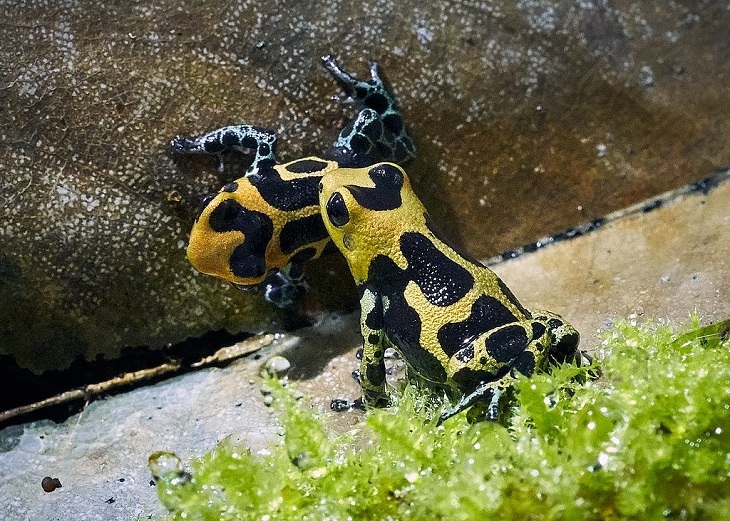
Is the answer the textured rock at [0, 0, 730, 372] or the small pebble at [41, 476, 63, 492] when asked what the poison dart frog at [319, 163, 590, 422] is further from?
the small pebble at [41, 476, 63, 492]

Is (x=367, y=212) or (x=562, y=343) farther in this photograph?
(x=367, y=212)

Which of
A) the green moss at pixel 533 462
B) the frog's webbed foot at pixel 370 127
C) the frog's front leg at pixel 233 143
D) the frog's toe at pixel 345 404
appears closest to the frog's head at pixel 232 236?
the frog's front leg at pixel 233 143

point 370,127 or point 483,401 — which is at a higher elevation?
point 370,127

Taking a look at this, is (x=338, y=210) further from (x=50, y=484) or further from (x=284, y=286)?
(x=50, y=484)

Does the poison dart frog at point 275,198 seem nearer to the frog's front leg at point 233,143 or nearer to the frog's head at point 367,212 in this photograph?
the frog's front leg at point 233,143

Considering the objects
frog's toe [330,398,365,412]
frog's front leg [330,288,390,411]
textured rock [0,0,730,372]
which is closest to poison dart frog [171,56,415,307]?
textured rock [0,0,730,372]

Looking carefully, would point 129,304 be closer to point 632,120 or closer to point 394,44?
point 394,44

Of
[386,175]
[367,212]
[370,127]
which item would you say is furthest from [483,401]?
[370,127]
